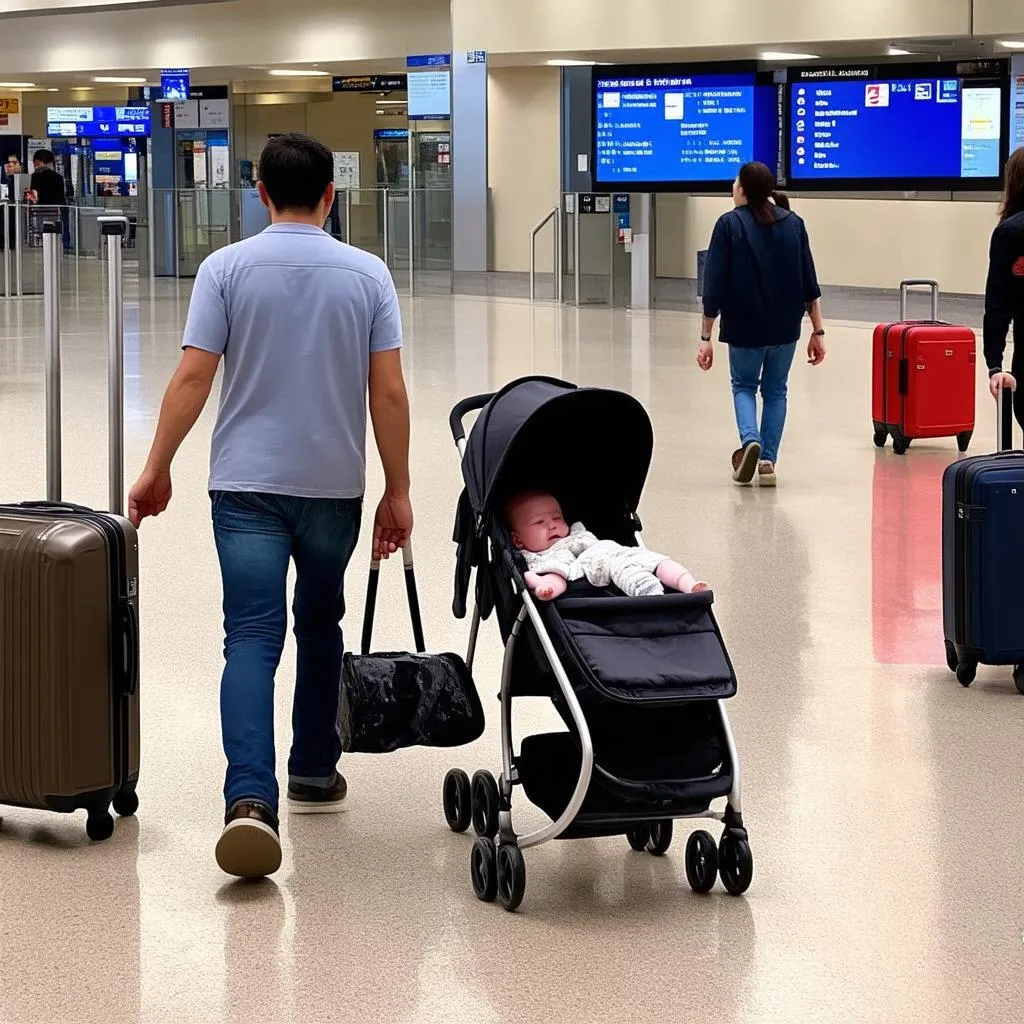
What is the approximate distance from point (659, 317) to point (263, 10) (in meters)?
10.5

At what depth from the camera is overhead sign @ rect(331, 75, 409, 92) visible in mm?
31203

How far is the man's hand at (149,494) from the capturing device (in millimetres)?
3924

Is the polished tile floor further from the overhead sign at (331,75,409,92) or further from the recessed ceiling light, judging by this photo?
the overhead sign at (331,75,409,92)

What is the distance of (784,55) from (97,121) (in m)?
18.4

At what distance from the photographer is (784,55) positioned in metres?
23.3

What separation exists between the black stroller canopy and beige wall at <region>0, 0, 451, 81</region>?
2362cm

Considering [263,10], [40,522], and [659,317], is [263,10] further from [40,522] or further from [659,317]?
[40,522]

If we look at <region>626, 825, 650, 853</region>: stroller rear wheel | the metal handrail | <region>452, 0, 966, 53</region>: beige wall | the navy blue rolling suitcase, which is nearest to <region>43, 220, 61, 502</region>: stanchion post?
<region>626, 825, 650, 853</region>: stroller rear wheel

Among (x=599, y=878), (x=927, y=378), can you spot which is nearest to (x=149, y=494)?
(x=599, y=878)

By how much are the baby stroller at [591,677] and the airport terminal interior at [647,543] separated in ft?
0.51

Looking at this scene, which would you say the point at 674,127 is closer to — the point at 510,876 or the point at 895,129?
the point at 895,129

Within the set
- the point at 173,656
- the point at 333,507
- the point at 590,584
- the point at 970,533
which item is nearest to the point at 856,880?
the point at 590,584

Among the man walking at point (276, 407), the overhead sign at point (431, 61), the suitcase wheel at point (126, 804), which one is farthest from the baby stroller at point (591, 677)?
the overhead sign at point (431, 61)

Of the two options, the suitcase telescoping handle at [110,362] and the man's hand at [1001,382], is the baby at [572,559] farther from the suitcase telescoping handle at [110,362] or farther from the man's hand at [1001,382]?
the man's hand at [1001,382]
